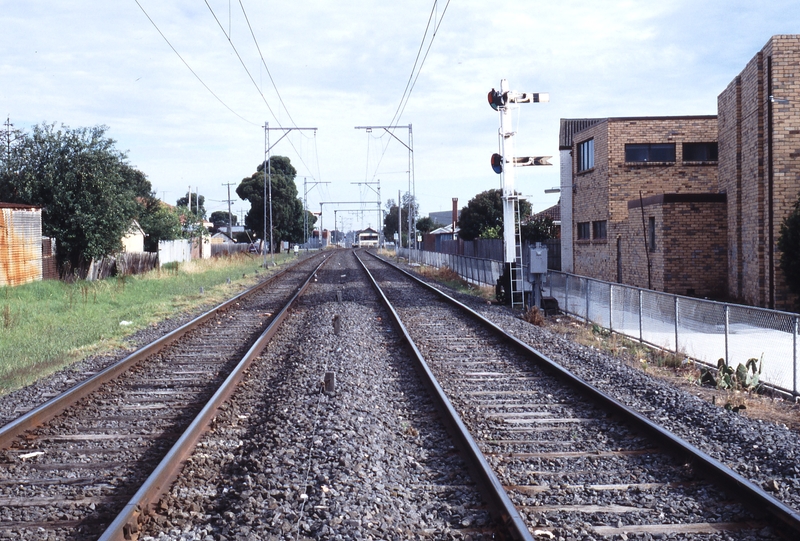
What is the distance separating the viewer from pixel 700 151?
27.8 metres

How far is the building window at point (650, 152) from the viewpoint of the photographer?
27516mm

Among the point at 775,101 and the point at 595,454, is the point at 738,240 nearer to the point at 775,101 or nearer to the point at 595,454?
the point at 775,101

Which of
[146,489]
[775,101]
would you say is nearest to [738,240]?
[775,101]

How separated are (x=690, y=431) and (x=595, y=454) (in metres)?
1.44

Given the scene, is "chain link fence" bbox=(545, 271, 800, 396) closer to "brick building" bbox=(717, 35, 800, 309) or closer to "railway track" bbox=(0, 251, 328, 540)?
"brick building" bbox=(717, 35, 800, 309)

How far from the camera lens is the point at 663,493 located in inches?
229

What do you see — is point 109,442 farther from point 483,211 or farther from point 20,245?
point 483,211

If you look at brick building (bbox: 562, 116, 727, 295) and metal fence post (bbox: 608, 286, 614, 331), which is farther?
brick building (bbox: 562, 116, 727, 295)

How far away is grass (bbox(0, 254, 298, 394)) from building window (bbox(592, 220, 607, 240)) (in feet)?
47.1

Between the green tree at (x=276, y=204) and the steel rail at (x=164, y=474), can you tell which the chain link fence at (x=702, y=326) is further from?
the green tree at (x=276, y=204)

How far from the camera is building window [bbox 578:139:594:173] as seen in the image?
29953 mm

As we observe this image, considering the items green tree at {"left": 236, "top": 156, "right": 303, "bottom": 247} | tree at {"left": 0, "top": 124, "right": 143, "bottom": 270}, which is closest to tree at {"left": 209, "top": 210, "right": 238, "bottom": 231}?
green tree at {"left": 236, "top": 156, "right": 303, "bottom": 247}

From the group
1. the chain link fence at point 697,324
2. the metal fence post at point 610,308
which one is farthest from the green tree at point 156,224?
the metal fence post at point 610,308

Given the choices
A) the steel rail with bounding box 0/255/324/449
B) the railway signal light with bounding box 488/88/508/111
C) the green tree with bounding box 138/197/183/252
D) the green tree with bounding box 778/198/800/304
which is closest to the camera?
the steel rail with bounding box 0/255/324/449
